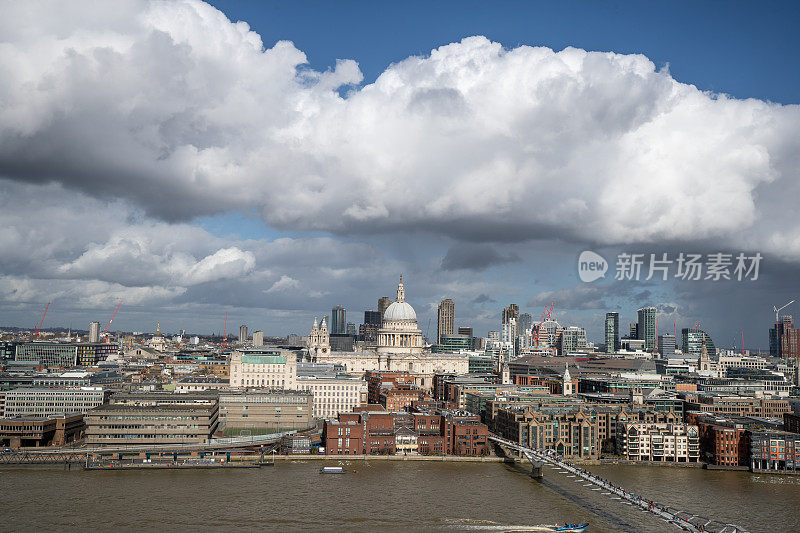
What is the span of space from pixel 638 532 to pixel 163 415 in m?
46.2

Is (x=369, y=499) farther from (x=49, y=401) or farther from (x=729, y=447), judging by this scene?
(x=49, y=401)

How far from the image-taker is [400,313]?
462ft

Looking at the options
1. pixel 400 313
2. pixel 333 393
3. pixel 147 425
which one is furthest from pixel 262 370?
pixel 400 313

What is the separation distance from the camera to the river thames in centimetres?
4456

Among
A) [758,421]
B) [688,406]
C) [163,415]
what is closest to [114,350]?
[163,415]

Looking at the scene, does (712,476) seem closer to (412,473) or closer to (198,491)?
(412,473)

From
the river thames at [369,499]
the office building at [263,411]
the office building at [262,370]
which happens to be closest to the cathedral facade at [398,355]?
the office building at [262,370]

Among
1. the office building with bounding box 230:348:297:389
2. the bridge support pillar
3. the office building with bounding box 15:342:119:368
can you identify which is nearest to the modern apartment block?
the bridge support pillar

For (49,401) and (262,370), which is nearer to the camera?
(49,401)

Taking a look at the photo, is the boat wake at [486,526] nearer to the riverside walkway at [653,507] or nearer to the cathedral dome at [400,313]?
the riverside walkway at [653,507]

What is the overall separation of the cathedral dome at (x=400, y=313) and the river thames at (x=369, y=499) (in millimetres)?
73593

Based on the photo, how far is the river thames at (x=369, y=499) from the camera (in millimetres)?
44562

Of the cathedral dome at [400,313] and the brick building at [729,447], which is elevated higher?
the cathedral dome at [400,313]

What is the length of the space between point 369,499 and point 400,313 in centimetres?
9000
